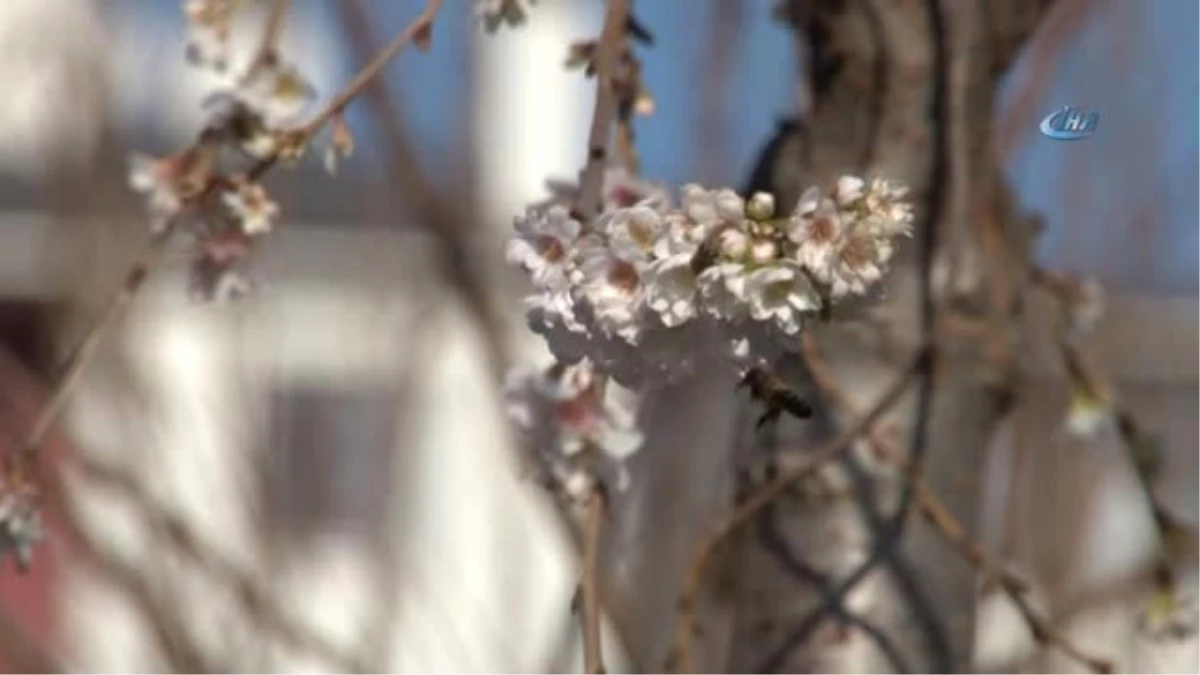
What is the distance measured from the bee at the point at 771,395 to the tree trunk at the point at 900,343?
0.90 ft

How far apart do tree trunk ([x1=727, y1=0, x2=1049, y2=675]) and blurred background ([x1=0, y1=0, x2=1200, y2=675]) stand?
31 centimetres

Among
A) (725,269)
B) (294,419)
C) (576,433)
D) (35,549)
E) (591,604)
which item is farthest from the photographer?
(294,419)

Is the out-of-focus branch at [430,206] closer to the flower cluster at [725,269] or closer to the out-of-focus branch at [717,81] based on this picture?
the out-of-focus branch at [717,81]

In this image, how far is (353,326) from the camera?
2.45m

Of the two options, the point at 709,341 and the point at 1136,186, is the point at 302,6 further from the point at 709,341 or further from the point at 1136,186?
the point at 709,341

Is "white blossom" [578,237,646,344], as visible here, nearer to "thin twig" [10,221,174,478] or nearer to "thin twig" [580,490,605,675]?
"thin twig" [580,490,605,675]

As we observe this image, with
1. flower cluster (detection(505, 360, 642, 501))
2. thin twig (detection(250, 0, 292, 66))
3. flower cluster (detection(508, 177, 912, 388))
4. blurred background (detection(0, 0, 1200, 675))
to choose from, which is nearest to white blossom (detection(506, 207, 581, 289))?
flower cluster (detection(508, 177, 912, 388))

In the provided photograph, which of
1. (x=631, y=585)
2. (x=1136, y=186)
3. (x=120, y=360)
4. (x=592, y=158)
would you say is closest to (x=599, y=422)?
(x=592, y=158)

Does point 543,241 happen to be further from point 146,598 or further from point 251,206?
point 146,598

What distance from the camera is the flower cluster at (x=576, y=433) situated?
656 mm

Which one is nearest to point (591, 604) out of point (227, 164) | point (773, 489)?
point (773, 489)

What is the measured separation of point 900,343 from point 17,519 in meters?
0.32

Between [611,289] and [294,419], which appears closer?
[611,289]

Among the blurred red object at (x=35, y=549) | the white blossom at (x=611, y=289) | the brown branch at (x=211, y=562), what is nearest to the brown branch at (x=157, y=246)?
the white blossom at (x=611, y=289)
